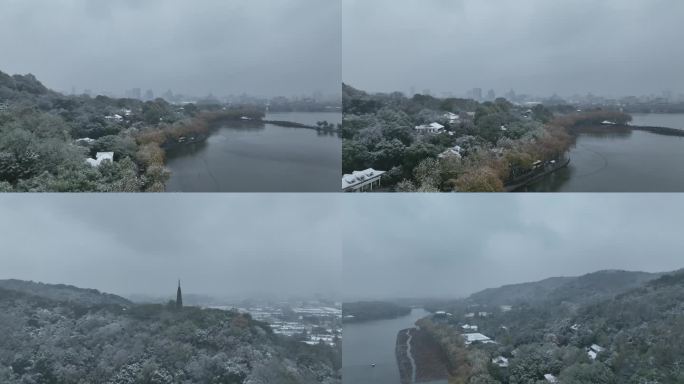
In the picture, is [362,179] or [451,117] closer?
[362,179]

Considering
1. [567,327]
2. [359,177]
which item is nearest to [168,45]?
[359,177]

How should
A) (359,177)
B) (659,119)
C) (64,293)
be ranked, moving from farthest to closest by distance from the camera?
(64,293)
(659,119)
(359,177)

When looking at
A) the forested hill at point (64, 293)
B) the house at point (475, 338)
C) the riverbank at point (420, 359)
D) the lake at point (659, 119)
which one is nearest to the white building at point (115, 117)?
the forested hill at point (64, 293)

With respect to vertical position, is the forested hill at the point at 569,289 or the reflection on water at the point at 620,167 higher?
the reflection on water at the point at 620,167

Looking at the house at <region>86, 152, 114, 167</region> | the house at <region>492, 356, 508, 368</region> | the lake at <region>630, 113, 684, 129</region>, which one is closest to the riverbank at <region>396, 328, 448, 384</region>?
the house at <region>492, 356, 508, 368</region>

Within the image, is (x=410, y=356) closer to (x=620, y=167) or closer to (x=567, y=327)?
(x=567, y=327)

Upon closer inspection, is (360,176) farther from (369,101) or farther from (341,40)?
(341,40)

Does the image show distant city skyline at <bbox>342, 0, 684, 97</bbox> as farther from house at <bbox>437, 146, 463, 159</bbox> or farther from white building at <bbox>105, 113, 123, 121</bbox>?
white building at <bbox>105, 113, 123, 121</bbox>

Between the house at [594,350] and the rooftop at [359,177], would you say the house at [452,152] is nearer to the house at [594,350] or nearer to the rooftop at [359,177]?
the rooftop at [359,177]
